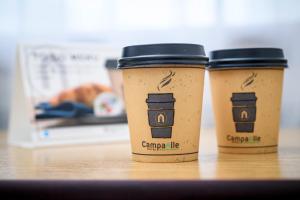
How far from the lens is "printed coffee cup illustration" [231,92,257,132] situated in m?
1.09

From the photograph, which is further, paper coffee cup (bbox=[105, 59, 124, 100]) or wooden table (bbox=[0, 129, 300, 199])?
paper coffee cup (bbox=[105, 59, 124, 100])

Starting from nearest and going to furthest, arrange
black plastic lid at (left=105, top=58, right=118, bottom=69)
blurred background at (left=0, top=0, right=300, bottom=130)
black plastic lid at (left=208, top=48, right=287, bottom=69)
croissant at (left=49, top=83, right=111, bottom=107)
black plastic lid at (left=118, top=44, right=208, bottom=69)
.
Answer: black plastic lid at (left=118, top=44, right=208, bottom=69), black plastic lid at (left=208, top=48, right=287, bottom=69), croissant at (left=49, top=83, right=111, bottom=107), black plastic lid at (left=105, top=58, right=118, bottom=69), blurred background at (left=0, top=0, right=300, bottom=130)

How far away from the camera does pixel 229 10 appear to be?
6.91 ft

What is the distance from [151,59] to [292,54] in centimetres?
132

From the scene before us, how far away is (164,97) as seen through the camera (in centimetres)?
96

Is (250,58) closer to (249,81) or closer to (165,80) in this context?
(249,81)

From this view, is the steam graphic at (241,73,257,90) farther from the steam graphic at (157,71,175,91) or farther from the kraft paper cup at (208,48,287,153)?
the steam graphic at (157,71,175,91)

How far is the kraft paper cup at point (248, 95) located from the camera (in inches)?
42.8

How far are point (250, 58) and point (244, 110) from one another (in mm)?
108

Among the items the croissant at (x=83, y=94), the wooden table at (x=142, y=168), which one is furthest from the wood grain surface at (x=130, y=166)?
the croissant at (x=83, y=94)

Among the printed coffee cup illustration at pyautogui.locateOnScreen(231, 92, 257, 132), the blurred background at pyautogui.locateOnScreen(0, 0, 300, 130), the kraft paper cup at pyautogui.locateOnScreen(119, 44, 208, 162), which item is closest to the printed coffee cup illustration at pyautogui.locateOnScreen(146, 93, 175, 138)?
the kraft paper cup at pyautogui.locateOnScreen(119, 44, 208, 162)

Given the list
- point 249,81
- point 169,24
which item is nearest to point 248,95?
point 249,81

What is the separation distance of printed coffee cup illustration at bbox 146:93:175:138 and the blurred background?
111cm

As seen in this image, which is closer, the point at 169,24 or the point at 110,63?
the point at 110,63
